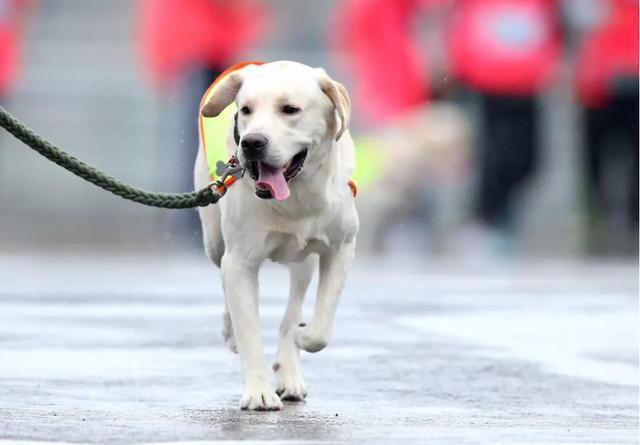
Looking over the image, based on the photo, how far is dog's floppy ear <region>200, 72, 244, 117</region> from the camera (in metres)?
6.60

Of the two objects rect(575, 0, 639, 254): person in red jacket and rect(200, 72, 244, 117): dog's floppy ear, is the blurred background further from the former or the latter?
rect(200, 72, 244, 117): dog's floppy ear

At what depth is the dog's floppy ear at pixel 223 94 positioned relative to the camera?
6.60m

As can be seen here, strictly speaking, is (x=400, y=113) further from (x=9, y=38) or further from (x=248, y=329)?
(x=248, y=329)

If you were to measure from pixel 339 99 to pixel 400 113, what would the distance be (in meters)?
12.4

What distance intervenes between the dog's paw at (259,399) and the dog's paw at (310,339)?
7.8 inches

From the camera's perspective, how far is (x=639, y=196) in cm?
2005

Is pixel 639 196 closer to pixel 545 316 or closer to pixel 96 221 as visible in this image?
pixel 96 221

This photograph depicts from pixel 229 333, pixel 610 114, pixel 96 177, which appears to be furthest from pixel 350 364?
pixel 610 114

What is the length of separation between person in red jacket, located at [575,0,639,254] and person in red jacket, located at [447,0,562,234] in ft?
1.70

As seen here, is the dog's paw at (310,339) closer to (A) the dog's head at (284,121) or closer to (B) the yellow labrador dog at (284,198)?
(B) the yellow labrador dog at (284,198)

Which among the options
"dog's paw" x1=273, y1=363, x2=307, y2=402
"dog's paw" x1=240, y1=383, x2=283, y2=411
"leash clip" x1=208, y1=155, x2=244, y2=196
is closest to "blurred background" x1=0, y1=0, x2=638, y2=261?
"dog's paw" x1=273, y1=363, x2=307, y2=402

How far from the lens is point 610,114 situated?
19672mm

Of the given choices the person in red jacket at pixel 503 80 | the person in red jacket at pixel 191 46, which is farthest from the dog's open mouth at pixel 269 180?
the person in red jacket at pixel 503 80

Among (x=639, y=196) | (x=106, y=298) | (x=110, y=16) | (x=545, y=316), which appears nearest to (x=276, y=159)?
(x=545, y=316)
